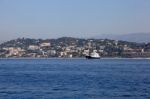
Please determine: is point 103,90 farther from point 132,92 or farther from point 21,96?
point 21,96

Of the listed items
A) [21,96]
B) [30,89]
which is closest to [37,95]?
[21,96]

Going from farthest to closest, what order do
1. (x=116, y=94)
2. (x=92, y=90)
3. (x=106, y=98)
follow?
(x=92, y=90) → (x=116, y=94) → (x=106, y=98)

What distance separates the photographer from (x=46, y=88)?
175ft

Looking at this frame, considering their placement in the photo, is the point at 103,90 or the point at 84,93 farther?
the point at 103,90

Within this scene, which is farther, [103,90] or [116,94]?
[103,90]

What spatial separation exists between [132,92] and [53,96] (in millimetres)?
7973

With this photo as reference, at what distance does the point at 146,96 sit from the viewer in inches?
1766

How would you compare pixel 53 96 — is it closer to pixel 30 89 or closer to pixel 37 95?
pixel 37 95

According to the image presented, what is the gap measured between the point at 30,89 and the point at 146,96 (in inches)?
496

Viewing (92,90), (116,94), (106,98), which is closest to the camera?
(106,98)

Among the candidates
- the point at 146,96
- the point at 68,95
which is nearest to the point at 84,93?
the point at 68,95

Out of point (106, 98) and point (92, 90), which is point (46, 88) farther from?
point (106, 98)

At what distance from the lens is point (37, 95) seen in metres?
46.0

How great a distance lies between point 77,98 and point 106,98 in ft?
7.85
